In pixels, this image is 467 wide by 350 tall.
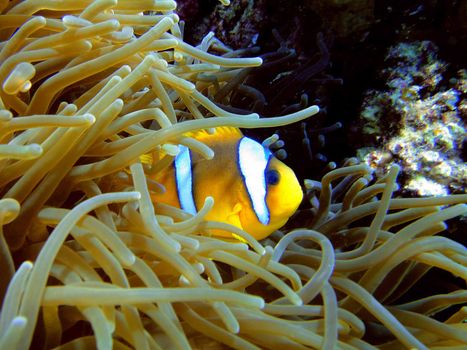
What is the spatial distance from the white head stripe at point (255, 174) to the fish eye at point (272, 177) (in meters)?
0.01

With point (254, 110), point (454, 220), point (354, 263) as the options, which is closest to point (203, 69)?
point (254, 110)

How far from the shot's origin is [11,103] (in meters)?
1.11

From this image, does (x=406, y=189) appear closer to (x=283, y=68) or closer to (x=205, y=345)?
(x=283, y=68)

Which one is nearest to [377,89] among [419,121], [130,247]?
[419,121]

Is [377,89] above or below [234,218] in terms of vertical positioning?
above

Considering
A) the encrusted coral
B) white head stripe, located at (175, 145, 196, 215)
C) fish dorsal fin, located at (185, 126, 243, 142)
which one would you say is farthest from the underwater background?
white head stripe, located at (175, 145, 196, 215)

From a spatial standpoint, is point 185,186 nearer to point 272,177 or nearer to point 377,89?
point 272,177

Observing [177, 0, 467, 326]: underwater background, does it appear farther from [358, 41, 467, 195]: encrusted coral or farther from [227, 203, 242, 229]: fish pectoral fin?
[227, 203, 242, 229]: fish pectoral fin

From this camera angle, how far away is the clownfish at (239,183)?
1242 mm

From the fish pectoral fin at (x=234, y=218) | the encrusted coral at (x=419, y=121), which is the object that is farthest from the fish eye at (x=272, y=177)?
the encrusted coral at (x=419, y=121)

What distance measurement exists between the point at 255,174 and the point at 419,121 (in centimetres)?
84

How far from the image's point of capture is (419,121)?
1.75 metres

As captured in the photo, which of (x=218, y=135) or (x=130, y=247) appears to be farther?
(x=218, y=135)

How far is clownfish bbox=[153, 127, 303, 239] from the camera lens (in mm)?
1242
